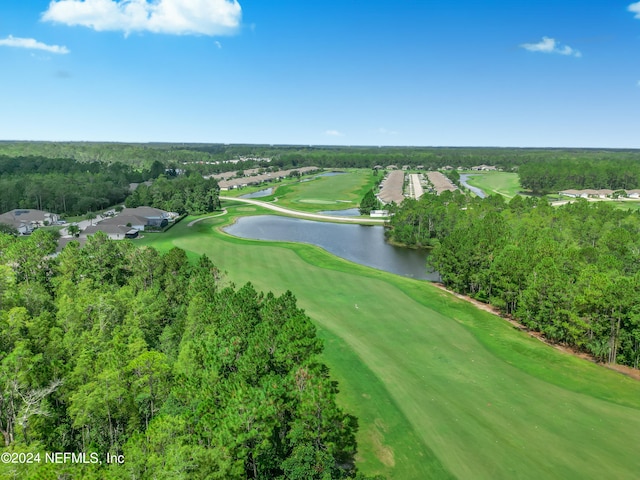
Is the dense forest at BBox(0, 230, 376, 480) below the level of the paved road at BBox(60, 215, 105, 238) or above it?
above

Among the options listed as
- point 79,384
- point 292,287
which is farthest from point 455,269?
point 79,384

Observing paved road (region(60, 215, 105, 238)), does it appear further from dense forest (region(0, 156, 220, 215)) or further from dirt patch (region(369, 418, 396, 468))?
dirt patch (region(369, 418, 396, 468))

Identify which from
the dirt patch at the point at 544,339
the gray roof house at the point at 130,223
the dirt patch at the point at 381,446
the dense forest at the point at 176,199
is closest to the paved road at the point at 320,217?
the dense forest at the point at 176,199

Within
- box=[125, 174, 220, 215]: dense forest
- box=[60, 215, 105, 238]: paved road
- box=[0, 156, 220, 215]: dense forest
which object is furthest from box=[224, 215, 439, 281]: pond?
box=[60, 215, 105, 238]: paved road

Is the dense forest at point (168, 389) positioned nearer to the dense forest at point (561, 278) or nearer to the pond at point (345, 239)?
the dense forest at point (561, 278)

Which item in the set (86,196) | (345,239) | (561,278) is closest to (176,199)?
(86,196)

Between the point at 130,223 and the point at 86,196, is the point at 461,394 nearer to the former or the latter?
the point at 130,223
